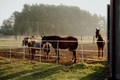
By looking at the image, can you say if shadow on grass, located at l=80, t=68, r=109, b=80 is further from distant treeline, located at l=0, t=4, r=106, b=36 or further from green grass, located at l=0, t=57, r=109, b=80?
distant treeline, located at l=0, t=4, r=106, b=36

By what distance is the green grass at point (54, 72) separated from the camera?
791cm

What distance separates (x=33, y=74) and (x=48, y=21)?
61725mm

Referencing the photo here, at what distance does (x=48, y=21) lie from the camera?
6988 centimetres

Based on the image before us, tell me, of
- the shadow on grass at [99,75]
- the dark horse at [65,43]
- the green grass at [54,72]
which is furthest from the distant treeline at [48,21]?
the shadow on grass at [99,75]

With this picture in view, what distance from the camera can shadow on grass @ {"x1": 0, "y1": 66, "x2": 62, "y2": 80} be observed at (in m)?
8.27

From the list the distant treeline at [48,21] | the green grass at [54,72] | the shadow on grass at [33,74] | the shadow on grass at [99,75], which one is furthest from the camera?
the distant treeline at [48,21]

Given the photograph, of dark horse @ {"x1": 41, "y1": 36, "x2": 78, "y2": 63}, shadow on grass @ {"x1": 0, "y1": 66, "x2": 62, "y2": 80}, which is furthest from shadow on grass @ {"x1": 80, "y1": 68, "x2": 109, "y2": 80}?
dark horse @ {"x1": 41, "y1": 36, "x2": 78, "y2": 63}

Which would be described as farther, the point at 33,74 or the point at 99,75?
the point at 33,74

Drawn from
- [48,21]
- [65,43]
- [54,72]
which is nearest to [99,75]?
[54,72]

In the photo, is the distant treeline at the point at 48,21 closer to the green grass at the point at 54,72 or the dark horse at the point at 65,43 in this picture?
the dark horse at the point at 65,43

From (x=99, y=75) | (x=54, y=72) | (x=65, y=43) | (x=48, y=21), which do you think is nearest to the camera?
(x=99, y=75)

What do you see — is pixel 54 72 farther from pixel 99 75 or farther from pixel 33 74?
pixel 99 75

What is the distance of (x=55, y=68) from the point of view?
360 inches

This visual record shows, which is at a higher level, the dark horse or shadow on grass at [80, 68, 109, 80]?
the dark horse
